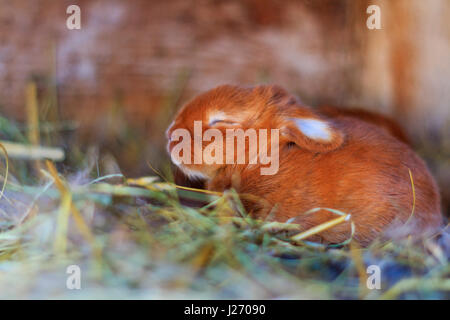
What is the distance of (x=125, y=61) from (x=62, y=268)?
5.70ft

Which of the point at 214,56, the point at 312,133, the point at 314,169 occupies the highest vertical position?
the point at 214,56

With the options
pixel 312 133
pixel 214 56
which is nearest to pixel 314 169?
pixel 312 133

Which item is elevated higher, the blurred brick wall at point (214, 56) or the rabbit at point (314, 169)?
the blurred brick wall at point (214, 56)

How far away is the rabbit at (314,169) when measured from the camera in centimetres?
185

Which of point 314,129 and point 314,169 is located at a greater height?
point 314,129

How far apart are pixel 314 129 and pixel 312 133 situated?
0.03 m

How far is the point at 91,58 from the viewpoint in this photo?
109 inches

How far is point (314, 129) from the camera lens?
1.97 m

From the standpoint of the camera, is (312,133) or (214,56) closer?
(312,133)

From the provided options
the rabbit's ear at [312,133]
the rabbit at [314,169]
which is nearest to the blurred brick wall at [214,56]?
the rabbit at [314,169]

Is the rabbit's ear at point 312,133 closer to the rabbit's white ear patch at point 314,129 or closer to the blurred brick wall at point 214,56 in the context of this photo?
the rabbit's white ear patch at point 314,129

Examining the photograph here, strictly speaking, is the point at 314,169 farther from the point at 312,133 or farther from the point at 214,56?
the point at 214,56
